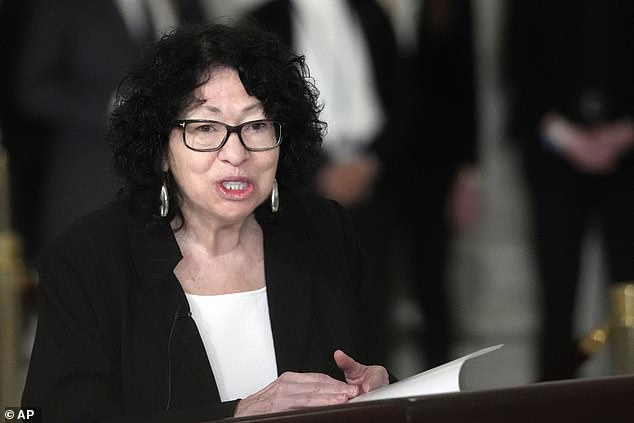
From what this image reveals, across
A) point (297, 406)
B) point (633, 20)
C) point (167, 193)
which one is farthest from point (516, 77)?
point (297, 406)

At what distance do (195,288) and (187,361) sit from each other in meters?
0.18

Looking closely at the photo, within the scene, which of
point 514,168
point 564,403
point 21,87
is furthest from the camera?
point 514,168

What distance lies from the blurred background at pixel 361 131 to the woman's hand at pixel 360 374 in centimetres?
225

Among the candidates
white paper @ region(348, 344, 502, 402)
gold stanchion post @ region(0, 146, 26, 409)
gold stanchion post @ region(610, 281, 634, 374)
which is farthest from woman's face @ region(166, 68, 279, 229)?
gold stanchion post @ region(0, 146, 26, 409)

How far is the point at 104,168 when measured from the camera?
5.20 metres

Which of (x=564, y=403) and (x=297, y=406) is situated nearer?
(x=564, y=403)

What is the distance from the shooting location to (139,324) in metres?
2.49

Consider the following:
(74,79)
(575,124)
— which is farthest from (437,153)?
(74,79)

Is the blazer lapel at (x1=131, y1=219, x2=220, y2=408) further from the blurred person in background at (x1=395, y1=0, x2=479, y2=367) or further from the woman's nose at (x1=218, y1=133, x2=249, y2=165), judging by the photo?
the blurred person in background at (x1=395, y1=0, x2=479, y2=367)

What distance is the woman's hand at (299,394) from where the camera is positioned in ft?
7.22

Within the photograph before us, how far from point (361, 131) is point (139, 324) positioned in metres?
3.01

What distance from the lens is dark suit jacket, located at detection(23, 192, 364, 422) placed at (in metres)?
2.37

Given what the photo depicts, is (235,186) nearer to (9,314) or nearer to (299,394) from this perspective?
(299,394)

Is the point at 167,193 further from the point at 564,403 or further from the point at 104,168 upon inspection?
the point at 104,168
